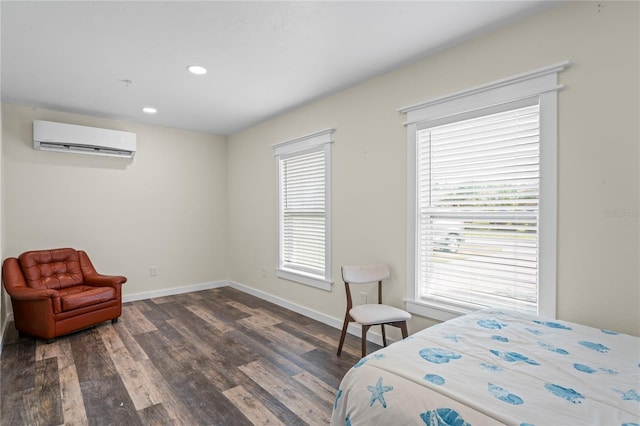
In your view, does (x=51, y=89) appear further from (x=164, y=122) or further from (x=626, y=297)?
(x=626, y=297)

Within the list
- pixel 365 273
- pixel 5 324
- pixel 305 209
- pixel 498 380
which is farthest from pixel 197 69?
pixel 5 324

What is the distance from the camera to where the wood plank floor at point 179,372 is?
2061 mm

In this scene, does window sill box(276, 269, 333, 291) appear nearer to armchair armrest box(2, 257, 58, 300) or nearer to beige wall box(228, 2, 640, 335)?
beige wall box(228, 2, 640, 335)

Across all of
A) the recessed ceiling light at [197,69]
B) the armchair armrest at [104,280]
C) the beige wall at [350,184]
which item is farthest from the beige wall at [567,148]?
the armchair armrest at [104,280]

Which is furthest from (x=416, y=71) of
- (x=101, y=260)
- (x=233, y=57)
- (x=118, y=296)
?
(x=101, y=260)

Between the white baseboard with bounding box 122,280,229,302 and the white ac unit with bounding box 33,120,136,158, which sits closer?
the white ac unit with bounding box 33,120,136,158

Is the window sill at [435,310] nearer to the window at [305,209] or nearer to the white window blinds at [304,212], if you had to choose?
the window at [305,209]

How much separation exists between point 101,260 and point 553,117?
5.18 metres

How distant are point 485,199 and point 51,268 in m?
4.58

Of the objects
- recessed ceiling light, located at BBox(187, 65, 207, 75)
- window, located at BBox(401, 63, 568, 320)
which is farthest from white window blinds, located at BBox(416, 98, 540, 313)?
recessed ceiling light, located at BBox(187, 65, 207, 75)

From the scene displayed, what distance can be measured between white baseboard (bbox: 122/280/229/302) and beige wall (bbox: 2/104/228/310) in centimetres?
5

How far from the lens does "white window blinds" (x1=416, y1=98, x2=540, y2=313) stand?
217cm

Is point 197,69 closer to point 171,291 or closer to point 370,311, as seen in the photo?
point 370,311

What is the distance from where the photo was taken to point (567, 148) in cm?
198
